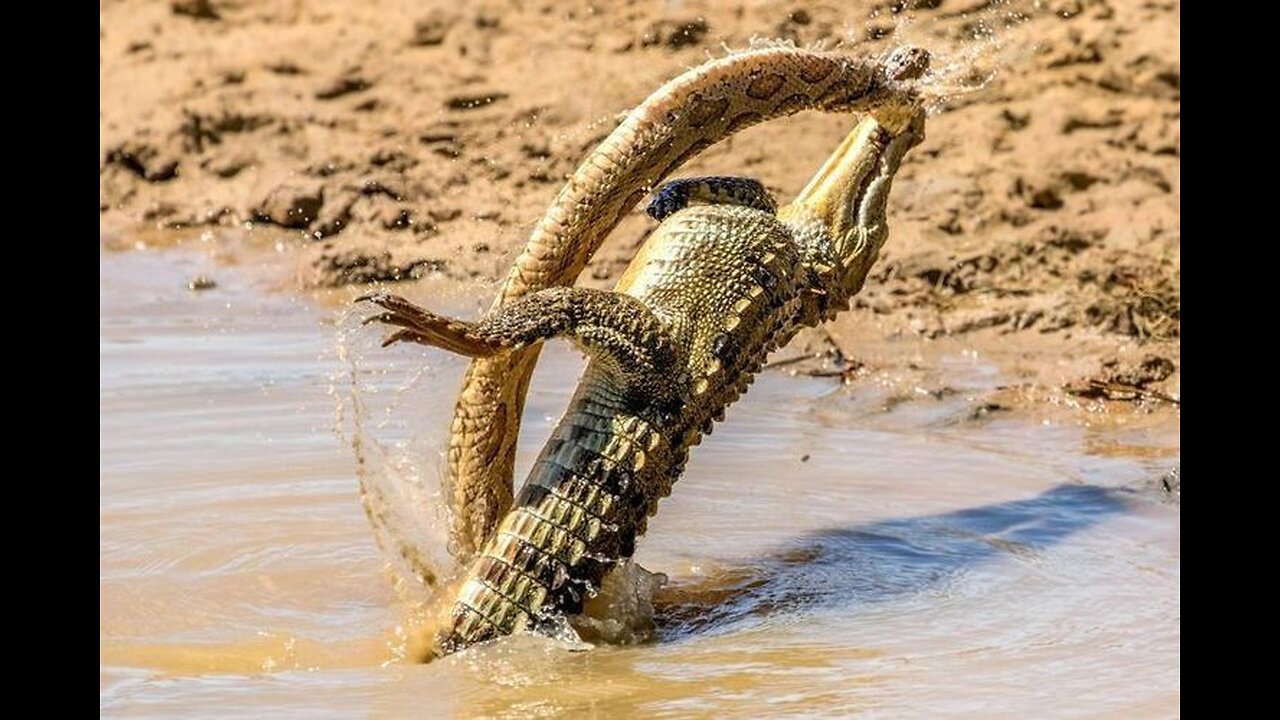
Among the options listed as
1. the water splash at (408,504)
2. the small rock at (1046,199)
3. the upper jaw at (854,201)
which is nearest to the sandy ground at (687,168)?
the small rock at (1046,199)

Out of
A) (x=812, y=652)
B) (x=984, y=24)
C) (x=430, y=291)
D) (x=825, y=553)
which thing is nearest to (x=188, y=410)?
(x=430, y=291)

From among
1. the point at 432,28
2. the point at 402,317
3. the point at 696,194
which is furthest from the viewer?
the point at 432,28

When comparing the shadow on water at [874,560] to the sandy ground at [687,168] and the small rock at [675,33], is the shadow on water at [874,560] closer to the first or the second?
the sandy ground at [687,168]

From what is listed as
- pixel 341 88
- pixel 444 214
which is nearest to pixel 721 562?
pixel 444 214

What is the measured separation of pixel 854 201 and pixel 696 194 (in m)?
0.49

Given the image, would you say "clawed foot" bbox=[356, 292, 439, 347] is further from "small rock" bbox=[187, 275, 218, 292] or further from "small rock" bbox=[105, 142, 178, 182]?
"small rock" bbox=[105, 142, 178, 182]

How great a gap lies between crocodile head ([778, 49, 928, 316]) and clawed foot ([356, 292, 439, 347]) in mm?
1215

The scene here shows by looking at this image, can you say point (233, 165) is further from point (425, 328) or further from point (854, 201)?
point (425, 328)

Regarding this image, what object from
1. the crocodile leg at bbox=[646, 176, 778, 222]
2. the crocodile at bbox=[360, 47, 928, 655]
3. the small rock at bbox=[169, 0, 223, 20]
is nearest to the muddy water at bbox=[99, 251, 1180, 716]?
the crocodile at bbox=[360, 47, 928, 655]

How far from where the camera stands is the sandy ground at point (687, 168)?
7984mm

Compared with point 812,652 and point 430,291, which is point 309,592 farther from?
point 430,291

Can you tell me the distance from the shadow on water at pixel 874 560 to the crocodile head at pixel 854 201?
70cm

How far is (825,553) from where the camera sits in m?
5.29

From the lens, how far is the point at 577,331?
4.27 m
